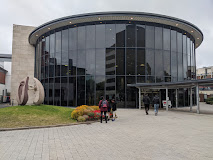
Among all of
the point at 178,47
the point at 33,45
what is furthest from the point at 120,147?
the point at 33,45

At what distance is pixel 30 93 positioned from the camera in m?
14.4

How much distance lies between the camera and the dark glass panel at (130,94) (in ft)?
63.3

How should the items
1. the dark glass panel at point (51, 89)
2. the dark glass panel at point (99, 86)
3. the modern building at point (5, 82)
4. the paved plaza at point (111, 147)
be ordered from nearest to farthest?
the paved plaza at point (111, 147), the dark glass panel at point (99, 86), the dark glass panel at point (51, 89), the modern building at point (5, 82)

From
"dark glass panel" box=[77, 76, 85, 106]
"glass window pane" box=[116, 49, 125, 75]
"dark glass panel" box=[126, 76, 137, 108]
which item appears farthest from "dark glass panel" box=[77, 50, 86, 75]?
"dark glass panel" box=[126, 76, 137, 108]

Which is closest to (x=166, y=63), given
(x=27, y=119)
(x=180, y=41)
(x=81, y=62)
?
(x=180, y=41)

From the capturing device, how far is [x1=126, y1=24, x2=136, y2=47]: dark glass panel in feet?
65.7

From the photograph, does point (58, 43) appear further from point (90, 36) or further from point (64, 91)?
point (64, 91)

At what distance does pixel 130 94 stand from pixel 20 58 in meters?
20.0

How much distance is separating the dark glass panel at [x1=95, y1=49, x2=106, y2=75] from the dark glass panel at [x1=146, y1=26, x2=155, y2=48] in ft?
18.9

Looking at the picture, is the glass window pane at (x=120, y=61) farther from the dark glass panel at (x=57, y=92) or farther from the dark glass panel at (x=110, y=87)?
the dark glass panel at (x=57, y=92)

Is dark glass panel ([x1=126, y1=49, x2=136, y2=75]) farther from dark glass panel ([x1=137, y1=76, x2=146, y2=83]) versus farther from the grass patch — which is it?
the grass patch

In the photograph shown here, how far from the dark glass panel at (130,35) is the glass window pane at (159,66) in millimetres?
3326

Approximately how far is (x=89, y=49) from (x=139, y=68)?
6.63 metres

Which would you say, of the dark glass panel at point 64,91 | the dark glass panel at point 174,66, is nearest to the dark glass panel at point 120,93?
the dark glass panel at point 64,91
